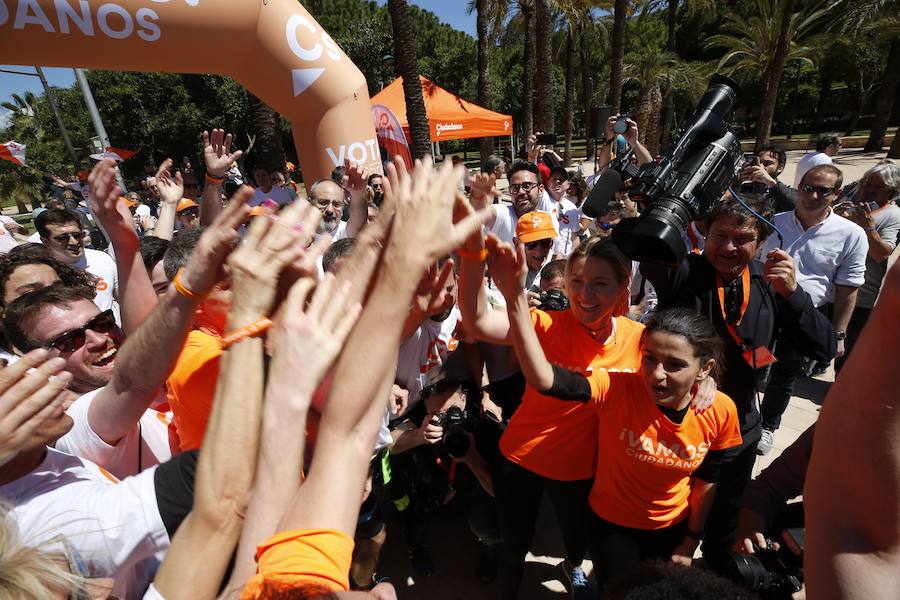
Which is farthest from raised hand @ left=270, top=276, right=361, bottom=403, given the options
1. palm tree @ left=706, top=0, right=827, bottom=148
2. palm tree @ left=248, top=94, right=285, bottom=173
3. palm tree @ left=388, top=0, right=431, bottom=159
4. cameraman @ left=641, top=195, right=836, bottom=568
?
palm tree @ left=706, top=0, right=827, bottom=148

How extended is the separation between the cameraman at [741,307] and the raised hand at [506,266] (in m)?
1.19

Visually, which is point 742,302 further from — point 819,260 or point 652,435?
point 819,260

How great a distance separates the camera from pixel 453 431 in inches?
89.0

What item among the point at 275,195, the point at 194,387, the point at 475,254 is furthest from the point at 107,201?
the point at 275,195

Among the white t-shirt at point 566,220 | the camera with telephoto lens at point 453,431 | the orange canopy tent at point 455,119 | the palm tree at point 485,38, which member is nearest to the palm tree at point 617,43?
the orange canopy tent at point 455,119

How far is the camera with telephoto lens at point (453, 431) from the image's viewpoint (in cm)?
225

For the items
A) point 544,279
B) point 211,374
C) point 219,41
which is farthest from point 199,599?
point 219,41

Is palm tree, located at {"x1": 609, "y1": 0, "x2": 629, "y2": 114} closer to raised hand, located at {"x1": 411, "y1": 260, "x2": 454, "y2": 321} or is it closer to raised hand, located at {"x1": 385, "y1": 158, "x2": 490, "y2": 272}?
raised hand, located at {"x1": 411, "y1": 260, "x2": 454, "y2": 321}

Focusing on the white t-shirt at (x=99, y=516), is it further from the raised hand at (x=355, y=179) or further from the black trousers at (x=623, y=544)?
the raised hand at (x=355, y=179)

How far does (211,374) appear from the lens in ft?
5.62

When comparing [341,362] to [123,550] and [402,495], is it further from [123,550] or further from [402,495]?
[402,495]

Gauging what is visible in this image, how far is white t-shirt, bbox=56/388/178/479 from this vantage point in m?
1.63

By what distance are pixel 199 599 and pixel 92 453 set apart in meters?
0.94

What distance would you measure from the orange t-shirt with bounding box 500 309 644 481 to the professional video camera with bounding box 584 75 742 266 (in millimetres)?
518
